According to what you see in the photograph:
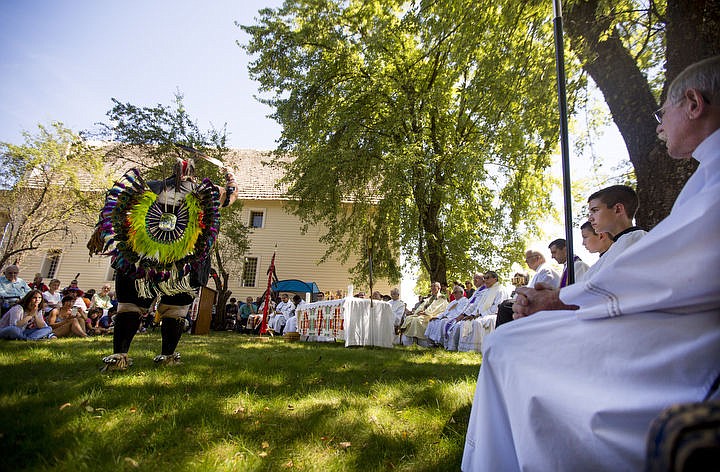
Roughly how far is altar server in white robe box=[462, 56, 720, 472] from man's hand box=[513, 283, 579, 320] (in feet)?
1.39

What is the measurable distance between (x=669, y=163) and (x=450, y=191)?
30.7 feet

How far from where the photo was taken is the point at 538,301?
6.57 feet

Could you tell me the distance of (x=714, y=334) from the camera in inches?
45.4

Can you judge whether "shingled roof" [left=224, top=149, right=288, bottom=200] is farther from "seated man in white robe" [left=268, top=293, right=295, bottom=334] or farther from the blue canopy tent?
"seated man in white robe" [left=268, top=293, right=295, bottom=334]

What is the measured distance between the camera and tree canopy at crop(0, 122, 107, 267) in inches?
688

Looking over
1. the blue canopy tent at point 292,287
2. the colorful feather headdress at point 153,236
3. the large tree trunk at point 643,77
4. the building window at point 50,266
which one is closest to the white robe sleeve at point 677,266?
the colorful feather headdress at point 153,236

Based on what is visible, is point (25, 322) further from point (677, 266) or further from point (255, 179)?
point (255, 179)

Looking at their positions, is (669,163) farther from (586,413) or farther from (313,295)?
(313,295)

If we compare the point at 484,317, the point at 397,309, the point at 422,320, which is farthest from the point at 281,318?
the point at 484,317

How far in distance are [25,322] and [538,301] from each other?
10.1 meters

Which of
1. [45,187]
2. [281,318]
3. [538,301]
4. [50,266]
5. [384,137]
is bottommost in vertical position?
[281,318]

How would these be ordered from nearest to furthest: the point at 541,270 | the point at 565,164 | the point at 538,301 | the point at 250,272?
the point at 538,301 < the point at 565,164 < the point at 541,270 < the point at 250,272

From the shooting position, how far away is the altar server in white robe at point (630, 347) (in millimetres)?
1142

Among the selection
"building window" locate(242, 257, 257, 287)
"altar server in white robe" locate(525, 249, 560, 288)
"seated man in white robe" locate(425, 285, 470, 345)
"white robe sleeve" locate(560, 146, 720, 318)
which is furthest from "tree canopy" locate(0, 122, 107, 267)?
"white robe sleeve" locate(560, 146, 720, 318)
